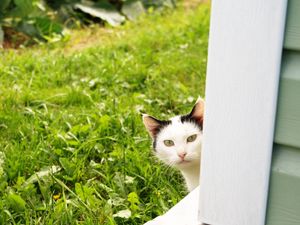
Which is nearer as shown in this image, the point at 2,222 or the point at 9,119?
the point at 2,222

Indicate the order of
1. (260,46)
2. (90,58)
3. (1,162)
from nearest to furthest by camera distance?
(260,46), (1,162), (90,58)

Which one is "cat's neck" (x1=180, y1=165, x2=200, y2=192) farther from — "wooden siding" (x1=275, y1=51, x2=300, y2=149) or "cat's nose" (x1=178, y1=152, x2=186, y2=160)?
"wooden siding" (x1=275, y1=51, x2=300, y2=149)

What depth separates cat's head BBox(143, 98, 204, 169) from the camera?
2531 mm

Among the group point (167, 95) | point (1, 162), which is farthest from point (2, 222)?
point (167, 95)

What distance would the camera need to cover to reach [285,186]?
67.5 inches

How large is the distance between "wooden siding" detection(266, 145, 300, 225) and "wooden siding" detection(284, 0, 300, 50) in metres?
0.29

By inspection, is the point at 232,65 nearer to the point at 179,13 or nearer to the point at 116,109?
the point at 116,109

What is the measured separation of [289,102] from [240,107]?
0.13 m

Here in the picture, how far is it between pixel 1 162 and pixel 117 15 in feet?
9.56

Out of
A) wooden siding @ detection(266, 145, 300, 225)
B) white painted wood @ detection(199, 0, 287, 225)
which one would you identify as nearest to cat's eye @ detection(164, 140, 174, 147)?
white painted wood @ detection(199, 0, 287, 225)

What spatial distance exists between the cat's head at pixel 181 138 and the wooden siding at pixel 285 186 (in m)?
0.79

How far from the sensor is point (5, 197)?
246cm

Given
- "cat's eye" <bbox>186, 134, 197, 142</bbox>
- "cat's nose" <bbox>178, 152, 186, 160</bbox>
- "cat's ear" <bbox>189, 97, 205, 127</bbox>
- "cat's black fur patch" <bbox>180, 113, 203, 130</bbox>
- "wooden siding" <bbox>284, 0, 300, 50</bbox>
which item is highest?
"wooden siding" <bbox>284, 0, 300, 50</bbox>

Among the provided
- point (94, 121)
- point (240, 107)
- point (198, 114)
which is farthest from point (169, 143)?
point (240, 107)
